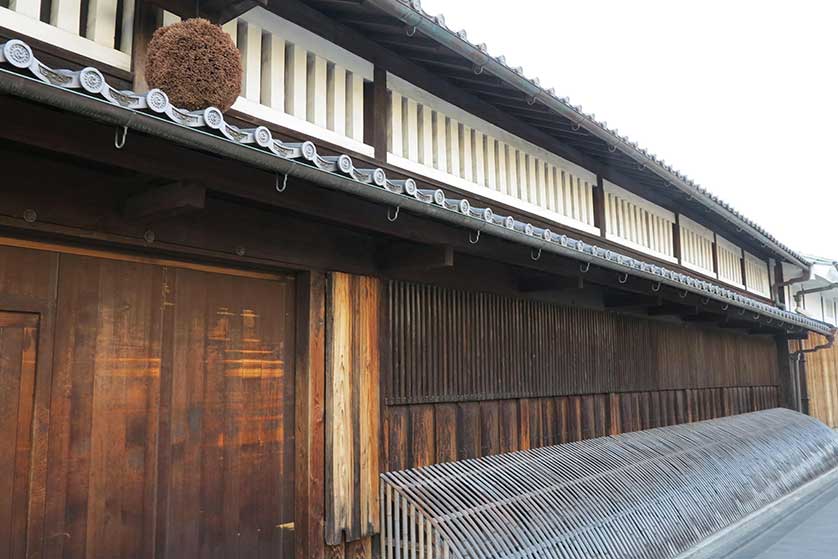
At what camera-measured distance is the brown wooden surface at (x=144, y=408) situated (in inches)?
160

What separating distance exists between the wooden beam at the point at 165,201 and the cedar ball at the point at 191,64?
1.88 feet

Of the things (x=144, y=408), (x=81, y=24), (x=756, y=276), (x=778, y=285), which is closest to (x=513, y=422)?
(x=144, y=408)

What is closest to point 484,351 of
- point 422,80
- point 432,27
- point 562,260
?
point 562,260

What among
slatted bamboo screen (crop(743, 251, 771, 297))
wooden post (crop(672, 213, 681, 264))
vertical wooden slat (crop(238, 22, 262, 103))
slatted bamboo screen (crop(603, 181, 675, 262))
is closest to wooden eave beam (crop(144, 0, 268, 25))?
vertical wooden slat (crop(238, 22, 262, 103))

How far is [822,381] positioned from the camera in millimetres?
22438

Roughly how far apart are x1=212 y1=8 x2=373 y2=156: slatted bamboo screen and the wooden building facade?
22 millimetres

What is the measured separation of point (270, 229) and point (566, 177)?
572 cm

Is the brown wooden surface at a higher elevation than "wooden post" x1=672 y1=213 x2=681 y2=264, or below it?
below

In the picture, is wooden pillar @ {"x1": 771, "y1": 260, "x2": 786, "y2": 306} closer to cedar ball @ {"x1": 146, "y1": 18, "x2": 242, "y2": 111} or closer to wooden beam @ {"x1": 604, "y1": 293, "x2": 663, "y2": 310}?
wooden beam @ {"x1": 604, "y1": 293, "x2": 663, "y2": 310}

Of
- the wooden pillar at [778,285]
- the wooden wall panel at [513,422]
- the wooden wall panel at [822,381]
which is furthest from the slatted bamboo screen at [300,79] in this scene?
the wooden wall panel at [822,381]

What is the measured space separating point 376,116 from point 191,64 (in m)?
2.55

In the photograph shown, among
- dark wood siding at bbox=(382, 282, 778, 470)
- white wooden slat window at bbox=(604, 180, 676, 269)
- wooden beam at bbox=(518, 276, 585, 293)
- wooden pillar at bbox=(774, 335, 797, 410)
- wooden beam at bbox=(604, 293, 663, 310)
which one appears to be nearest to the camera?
dark wood siding at bbox=(382, 282, 778, 470)

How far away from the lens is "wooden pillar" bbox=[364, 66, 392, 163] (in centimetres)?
648

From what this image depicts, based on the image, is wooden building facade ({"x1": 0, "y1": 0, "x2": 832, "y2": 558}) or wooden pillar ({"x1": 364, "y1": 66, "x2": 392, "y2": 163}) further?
wooden pillar ({"x1": 364, "y1": 66, "x2": 392, "y2": 163})
